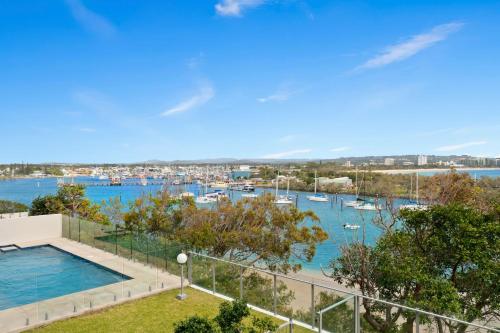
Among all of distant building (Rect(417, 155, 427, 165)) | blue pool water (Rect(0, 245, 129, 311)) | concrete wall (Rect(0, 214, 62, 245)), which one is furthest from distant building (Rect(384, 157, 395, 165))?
blue pool water (Rect(0, 245, 129, 311))

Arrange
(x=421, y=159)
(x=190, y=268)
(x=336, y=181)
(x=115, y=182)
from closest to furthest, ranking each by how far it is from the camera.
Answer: (x=190, y=268) < (x=336, y=181) < (x=421, y=159) < (x=115, y=182)

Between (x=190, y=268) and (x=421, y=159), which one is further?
(x=421, y=159)

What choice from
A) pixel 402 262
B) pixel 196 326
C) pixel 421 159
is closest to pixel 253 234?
pixel 402 262

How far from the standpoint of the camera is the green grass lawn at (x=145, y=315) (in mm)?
8805

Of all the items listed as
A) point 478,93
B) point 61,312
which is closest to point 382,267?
point 61,312

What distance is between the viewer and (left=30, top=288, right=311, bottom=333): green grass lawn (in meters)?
8.80

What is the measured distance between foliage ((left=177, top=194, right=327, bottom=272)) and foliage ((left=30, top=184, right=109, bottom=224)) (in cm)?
1078

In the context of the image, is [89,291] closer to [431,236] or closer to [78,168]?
[431,236]

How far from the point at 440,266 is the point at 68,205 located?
79.7 feet

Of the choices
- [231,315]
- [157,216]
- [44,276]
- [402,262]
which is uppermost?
[231,315]

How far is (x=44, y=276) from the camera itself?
1308cm

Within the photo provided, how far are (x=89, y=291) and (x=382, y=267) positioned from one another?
840 centimetres

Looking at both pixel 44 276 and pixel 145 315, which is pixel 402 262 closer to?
pixel 145 315

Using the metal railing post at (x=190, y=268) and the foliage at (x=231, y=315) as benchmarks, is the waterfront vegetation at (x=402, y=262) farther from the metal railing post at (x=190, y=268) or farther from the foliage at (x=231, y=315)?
the foliage at (x=231, y=315)
